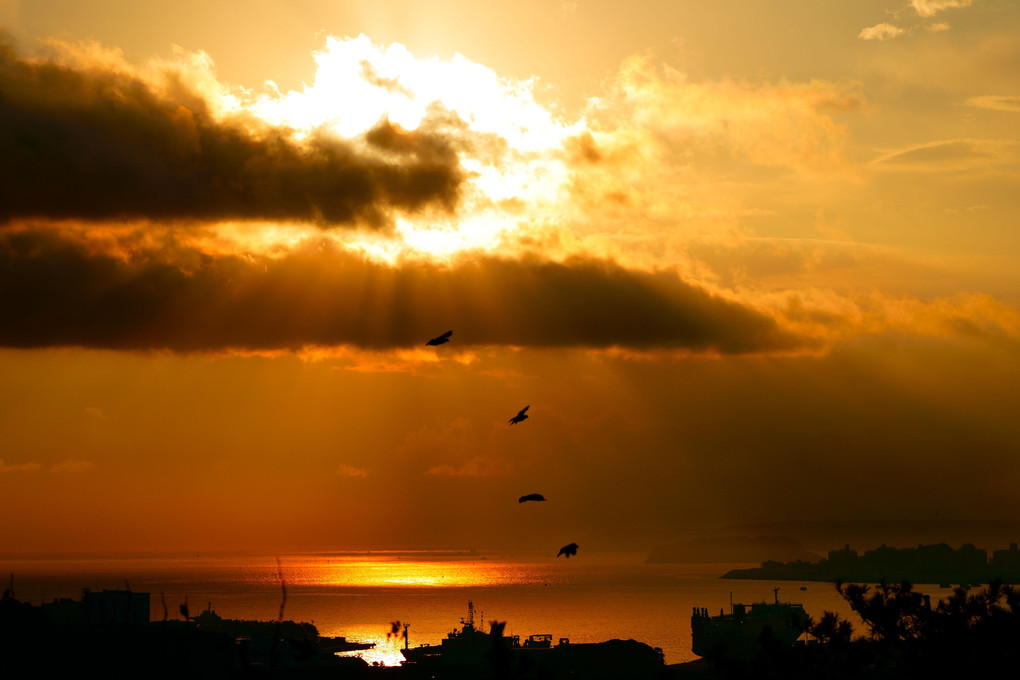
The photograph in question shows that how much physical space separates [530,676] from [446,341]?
85760 millimetres

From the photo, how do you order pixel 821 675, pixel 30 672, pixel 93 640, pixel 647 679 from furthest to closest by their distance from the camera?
pixel 647 679
pixel 93 640
pixel 30 672
pixel 821 675

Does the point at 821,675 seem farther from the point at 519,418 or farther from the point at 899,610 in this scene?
the point at 519,418

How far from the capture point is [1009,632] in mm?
31484

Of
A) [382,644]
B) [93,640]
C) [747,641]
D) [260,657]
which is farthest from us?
[382,644]

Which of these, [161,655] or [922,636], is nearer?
[922,636]

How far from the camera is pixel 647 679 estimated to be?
99375 millimetres

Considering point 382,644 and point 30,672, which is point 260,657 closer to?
point 30,672

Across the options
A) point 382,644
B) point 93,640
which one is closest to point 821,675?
point 93,640

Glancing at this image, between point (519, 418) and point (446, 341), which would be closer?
point (446, 341)

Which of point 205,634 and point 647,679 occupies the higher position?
point 205,634

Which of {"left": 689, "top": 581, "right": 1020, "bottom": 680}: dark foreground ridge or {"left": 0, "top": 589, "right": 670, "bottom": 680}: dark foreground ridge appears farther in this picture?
{"left": 0, "top": 589, "right": 670, "bottom": 680}: dark foreground ridge

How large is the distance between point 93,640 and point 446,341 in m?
→ 70.3

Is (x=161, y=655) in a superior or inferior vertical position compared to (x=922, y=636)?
superior

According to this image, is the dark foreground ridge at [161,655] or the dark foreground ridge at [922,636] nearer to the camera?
the dark foreground ridge at [922,636]
